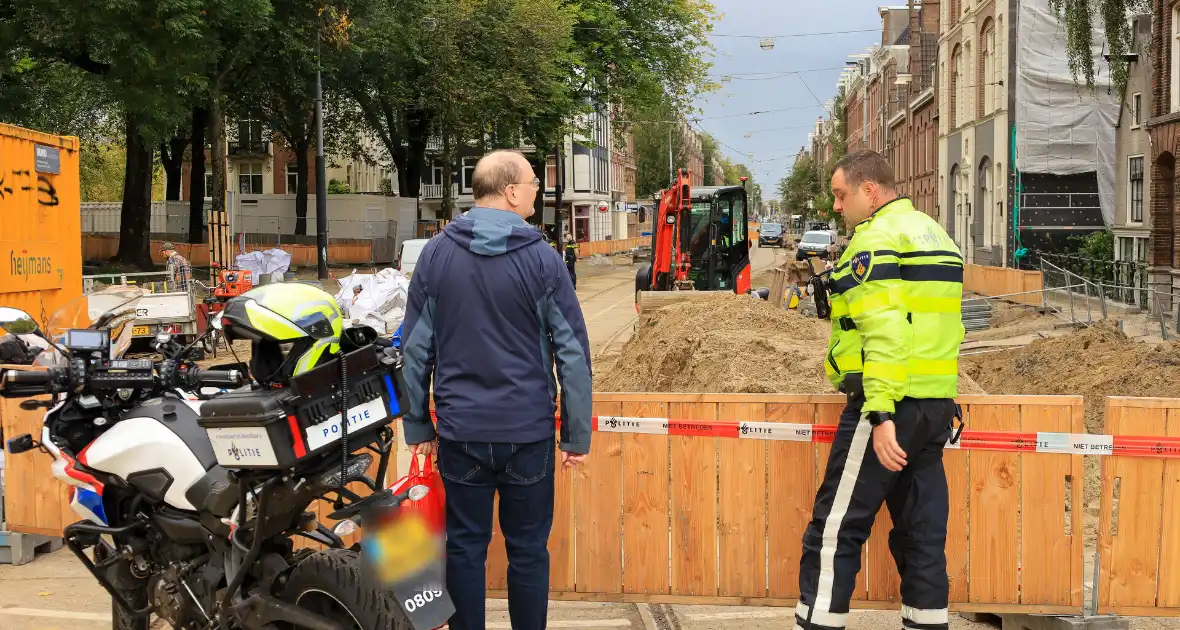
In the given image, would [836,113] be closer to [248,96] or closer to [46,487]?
[248,96]

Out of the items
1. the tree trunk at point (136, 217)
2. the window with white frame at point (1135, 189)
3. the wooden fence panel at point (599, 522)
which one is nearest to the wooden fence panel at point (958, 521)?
the wooden fence panel at point (599, 522)

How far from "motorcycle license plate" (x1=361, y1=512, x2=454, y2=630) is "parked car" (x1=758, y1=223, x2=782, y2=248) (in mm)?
82799

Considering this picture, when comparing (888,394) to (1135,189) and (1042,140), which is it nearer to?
(1135,189)

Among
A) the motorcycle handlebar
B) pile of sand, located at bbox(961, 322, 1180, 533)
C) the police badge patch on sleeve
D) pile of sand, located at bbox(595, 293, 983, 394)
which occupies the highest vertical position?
the police badge patch on sleeve

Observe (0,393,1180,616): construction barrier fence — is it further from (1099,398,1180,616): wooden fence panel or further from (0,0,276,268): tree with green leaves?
(0,0,276,268): tree with green leaves

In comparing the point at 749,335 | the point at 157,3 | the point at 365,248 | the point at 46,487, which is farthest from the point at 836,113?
the point at 46,487

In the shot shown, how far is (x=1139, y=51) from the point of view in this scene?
93.2 feet

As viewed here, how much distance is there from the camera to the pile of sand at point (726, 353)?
34.6ft

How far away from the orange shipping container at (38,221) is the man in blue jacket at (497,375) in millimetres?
8581

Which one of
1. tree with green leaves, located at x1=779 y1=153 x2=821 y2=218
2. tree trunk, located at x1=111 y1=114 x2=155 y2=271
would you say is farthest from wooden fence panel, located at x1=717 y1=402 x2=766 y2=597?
tree with green leaves, located at x1=779 y1=153 x2=821 y2=218

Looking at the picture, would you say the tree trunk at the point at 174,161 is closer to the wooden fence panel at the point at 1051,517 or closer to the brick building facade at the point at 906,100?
the brick building facade at the point at 906,100

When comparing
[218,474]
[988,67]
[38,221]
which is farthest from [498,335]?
[988,67]

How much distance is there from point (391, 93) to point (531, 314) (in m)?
37.7

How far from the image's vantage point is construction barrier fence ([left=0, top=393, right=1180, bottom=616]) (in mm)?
5129
